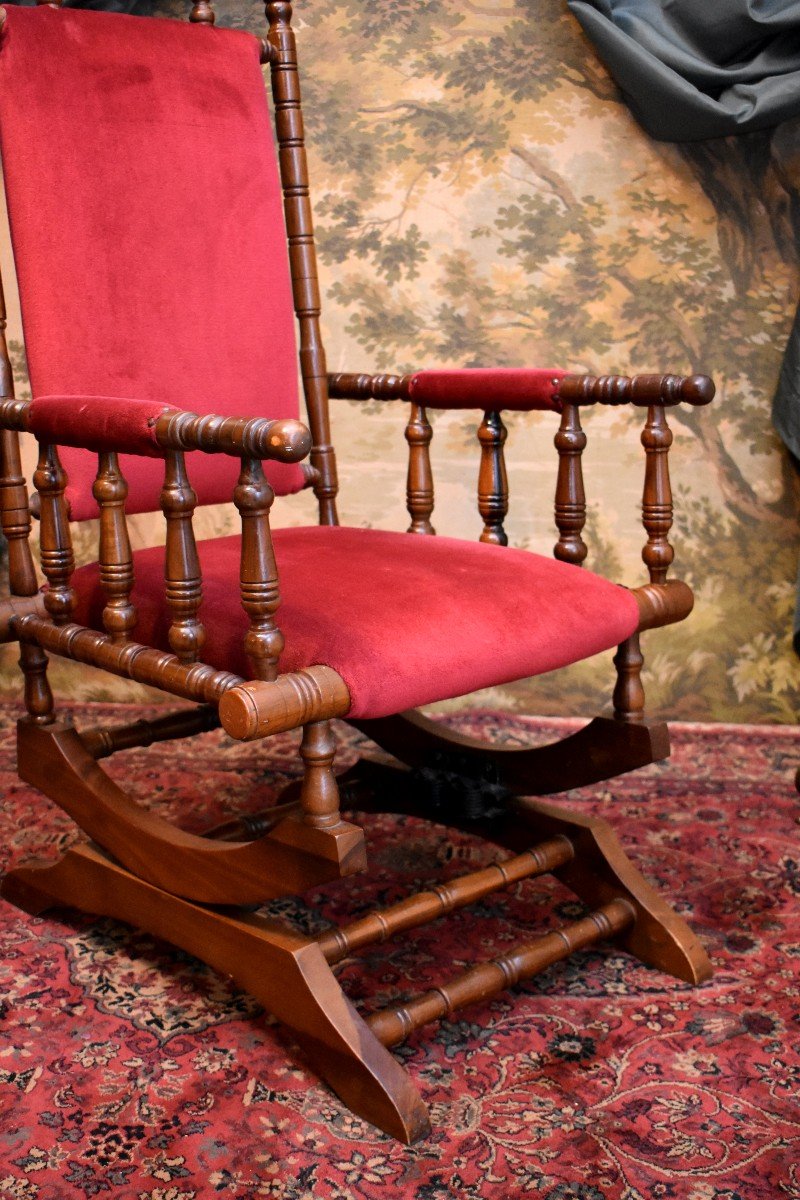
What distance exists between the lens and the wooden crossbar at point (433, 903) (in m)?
1.59

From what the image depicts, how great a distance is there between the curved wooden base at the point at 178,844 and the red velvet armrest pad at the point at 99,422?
0.47 metres

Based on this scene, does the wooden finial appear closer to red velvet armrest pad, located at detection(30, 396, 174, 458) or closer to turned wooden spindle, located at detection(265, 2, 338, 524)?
turned wooden spindle, located at detection(265, 2, 338, 524)

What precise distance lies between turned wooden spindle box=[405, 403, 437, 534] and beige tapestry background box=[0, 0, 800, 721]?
0.86m

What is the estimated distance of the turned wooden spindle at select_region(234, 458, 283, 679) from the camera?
4.33ft

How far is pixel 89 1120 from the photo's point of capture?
4.83 ft

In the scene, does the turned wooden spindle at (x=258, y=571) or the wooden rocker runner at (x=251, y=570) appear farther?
the wooden rocker runner at (x=251, y=570)

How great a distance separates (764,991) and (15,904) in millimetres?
1177

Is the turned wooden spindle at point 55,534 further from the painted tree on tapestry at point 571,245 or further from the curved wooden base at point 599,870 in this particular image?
the painted tree on tapestry at point 571,245

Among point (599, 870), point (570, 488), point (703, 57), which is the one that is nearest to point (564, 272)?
point (703, 57)

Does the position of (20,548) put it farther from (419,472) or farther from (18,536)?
(419,472)

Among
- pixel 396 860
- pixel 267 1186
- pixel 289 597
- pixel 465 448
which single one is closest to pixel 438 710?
pixel 465 448

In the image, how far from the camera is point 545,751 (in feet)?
6.37

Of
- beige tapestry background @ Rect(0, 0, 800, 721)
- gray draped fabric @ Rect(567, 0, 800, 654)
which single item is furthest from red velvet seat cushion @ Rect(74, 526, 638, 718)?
gray draped fabric @ Rect(567, 0, 800, 654)

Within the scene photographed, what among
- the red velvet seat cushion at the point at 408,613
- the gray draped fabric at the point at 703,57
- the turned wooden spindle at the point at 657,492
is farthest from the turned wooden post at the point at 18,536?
the gray draped fabric at the point at 703,57
